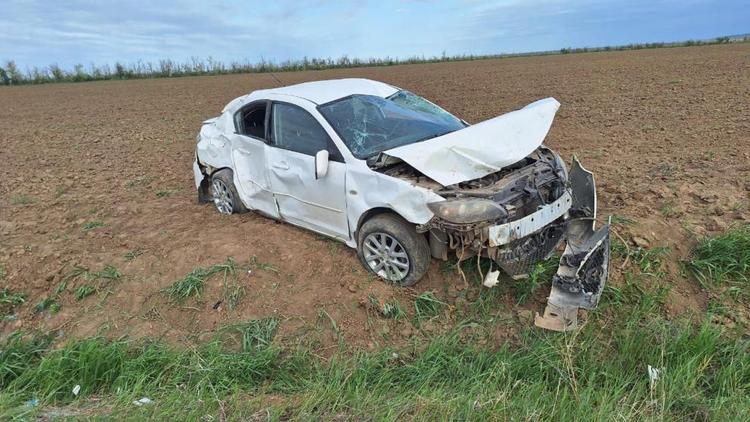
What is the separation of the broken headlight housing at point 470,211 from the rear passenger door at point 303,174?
1072mm

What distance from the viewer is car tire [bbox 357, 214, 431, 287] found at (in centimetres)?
380

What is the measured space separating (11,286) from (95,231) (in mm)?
1192

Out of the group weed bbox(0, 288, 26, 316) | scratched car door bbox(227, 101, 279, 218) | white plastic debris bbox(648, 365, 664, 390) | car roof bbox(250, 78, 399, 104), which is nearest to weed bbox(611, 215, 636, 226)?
white plastic debris bbox(648, 365, 664, 390)

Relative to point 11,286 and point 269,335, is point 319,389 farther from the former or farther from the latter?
point 11,286

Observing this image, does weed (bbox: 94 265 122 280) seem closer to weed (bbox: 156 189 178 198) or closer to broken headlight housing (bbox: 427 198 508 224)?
weed (bbox: 156 189 178 198)

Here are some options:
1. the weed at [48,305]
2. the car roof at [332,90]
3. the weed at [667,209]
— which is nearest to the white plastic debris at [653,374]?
the weed at [667,209]

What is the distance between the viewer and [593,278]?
338 cm

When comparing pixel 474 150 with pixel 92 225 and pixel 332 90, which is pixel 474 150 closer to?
pixel 332 90

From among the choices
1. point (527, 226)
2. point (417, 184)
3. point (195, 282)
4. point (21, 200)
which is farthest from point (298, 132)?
point (21, 200)

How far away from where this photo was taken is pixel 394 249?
155 inches

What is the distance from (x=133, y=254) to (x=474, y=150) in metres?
3.55

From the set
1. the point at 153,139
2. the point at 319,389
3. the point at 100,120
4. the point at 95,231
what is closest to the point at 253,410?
the point at 319,389

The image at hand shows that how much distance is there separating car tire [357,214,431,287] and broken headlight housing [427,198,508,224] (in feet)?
1.40

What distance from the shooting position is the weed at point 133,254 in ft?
15.8
